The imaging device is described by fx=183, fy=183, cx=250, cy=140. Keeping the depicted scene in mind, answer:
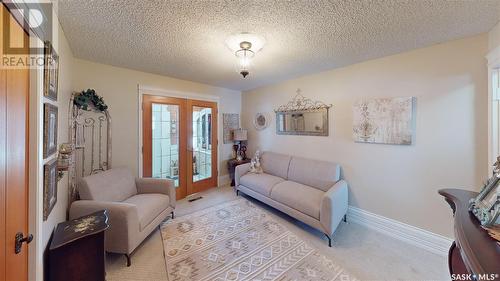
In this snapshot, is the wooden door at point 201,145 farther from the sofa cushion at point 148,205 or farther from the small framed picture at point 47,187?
the small framed picture at point 47,187

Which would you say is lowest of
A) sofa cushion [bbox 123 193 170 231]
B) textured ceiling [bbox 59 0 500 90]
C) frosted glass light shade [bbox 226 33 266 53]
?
sofa cushion [bbox 123 193 170 231]

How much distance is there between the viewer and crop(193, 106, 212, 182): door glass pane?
392 centimetres

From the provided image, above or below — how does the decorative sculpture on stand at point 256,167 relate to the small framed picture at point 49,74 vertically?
below

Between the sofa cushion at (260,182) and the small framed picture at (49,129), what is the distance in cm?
255

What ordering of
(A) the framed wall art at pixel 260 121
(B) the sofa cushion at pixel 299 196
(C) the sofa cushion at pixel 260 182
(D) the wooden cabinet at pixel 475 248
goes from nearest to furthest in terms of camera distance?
(D) the wooden cabinet at pixel 475 248
(B) the sofa cushion at pixel 299 196
(C) the sofa cushion at pixel 260 182
(A) the framed wall art at pixel 260 121

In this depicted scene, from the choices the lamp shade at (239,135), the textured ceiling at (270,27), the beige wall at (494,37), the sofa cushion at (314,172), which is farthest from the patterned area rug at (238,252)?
the beige wall at (494,37)

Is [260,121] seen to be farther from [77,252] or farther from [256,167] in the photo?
[77,252]

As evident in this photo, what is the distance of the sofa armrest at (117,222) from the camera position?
6.03ft

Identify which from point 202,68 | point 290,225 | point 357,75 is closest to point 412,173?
point 357,75

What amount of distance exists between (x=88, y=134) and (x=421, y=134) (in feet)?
14.5

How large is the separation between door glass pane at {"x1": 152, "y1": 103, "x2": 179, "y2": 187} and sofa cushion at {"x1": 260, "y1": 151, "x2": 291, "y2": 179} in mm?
1784

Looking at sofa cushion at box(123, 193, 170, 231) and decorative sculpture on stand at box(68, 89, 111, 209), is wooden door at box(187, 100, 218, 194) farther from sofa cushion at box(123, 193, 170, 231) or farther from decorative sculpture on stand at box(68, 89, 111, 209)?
decorative sculpture on stand at box(68, 89, 111, 209)

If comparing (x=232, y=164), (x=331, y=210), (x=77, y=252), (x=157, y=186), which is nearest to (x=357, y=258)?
(x=331, y=210)

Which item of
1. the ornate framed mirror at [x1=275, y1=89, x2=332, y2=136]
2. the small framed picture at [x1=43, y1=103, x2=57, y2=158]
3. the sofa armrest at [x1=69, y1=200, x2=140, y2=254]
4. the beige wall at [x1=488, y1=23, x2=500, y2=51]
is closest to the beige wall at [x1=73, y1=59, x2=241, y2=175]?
the sofa armrest at [x1=69, y1=200, x2=140, y2=254]
